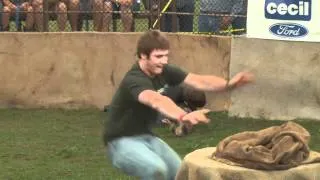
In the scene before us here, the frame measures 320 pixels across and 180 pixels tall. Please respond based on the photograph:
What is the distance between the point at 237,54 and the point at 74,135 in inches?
93.2

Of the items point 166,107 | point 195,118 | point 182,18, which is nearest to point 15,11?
point 182,18

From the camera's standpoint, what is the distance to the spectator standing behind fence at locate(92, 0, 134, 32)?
12039 millimetres

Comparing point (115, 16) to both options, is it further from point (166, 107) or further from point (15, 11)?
point (166, 107)

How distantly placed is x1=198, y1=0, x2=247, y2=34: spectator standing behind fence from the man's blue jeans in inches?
216

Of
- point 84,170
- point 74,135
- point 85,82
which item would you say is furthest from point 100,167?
point 85,82

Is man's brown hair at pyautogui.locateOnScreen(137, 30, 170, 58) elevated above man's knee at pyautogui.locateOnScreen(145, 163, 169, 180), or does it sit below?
above

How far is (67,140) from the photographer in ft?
32.1

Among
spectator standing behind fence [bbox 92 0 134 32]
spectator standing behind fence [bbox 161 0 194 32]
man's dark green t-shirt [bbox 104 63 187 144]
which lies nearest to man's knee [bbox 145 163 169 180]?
man's dark green t-shirt [bbox 104 63 187 144]

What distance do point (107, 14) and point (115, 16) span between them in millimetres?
270

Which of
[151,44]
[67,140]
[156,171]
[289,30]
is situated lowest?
[67,140]

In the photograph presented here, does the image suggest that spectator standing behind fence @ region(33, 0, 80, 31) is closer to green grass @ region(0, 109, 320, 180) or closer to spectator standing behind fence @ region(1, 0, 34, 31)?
spectator standing behind fence @ region(1, 0, 34, 31)

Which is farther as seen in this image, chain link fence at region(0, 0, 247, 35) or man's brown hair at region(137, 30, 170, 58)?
chain link fence at region(0, 0, 247, 35)

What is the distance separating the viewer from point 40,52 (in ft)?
38.9

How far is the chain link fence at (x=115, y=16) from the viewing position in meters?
11.6
